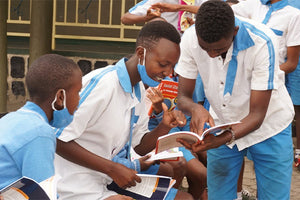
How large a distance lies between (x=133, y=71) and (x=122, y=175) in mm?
592

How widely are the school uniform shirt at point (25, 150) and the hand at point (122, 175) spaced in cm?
57

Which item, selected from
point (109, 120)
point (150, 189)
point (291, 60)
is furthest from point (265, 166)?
point (291, 60)

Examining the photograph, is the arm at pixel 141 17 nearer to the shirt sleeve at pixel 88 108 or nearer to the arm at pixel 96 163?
the shirt sleeve at pixel 88 108

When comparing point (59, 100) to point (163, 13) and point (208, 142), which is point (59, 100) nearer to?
point (208, 142)

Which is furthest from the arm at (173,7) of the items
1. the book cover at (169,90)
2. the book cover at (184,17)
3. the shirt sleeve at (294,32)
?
the shirt sleeve at (294,32)

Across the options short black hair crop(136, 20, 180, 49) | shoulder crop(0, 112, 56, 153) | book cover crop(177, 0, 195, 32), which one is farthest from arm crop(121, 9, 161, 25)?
shoulder crop(0, 112, 56, 153)

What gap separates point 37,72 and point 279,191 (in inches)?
63.3

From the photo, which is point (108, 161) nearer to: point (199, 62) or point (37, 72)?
point (37, 72)

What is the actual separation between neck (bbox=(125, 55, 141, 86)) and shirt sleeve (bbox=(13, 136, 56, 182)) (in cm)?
86

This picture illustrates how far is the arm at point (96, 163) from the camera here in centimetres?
277

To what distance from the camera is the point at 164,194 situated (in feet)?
9.71

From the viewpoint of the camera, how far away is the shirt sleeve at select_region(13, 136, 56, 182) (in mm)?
2234

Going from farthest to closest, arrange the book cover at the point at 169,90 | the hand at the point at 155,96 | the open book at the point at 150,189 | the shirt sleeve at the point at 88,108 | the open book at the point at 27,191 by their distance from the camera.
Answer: the book cover at the point at 169,90
the hand at the point at 155,96
the open book at the point at 150,189
the shirt sleeve at the point at 88,108
the open book at the point at 27,191

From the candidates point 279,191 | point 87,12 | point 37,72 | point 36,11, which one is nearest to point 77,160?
point 37,72
